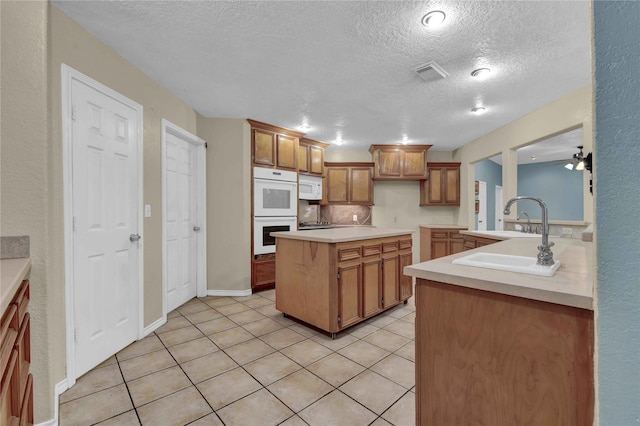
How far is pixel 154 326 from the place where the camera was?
258 cm

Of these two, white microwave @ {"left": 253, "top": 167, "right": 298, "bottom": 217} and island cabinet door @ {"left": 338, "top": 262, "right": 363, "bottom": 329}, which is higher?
white microwave @ {"left": 253, "top": 167, "right": 298, "bottom": 217}

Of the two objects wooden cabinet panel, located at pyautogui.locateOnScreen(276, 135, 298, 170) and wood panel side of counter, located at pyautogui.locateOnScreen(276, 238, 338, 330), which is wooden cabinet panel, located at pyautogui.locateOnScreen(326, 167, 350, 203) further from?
wood panel side of counter, located at pyautogui.locateOnScreen(276, 238, 338, 330)

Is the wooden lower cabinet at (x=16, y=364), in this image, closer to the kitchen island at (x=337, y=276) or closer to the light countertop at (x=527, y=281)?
the light countertop at (x=527, y=281)

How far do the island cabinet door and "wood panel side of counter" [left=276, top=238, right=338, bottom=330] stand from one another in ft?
0.22

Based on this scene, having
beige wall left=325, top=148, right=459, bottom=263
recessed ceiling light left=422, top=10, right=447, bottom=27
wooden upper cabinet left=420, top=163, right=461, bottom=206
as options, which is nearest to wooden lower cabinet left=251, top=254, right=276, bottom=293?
beige wall left=325, top=148, right=459, bottom=263

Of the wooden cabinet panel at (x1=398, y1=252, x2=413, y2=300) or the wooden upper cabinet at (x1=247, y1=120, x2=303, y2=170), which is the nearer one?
the wooden cabinet panel at (x1=398, y1=252, x2=413, y2=300)

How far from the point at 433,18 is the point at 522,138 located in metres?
2.80

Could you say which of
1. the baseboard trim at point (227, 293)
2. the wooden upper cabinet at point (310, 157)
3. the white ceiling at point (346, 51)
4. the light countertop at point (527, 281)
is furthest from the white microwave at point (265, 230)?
the light countertop at point (527, 281)

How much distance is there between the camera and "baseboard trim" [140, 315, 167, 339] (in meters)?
2.45

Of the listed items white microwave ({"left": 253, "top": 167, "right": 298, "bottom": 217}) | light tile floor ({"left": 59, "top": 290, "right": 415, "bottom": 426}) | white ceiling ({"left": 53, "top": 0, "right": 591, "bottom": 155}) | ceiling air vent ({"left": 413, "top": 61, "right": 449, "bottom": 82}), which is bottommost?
light tile floor ({"left": 59, "top": 290, "right": 415, "bottom": 426})

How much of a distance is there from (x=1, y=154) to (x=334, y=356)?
232cm

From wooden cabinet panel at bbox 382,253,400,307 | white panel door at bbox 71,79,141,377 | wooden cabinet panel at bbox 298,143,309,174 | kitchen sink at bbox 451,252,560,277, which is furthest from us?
wooden cabinet panel at bbox 298,143,309,174

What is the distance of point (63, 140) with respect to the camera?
68.1 inches

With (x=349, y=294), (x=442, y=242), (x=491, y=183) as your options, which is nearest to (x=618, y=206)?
(x=349, y=294)
